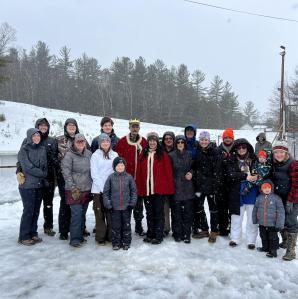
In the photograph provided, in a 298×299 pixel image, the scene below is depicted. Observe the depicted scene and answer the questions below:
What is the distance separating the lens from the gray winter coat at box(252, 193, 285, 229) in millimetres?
5348

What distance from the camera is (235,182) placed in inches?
237

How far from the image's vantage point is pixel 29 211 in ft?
19.5

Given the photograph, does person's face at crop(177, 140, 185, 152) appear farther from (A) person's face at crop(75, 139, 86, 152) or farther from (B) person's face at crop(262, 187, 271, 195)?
(A) person's face at crop(75, 139, 86, 152)

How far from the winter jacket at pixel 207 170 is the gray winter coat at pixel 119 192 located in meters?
1.14

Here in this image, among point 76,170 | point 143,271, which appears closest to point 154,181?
point 76,170

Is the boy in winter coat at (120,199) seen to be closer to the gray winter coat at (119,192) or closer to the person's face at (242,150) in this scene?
the gray winter coat at (119,192)

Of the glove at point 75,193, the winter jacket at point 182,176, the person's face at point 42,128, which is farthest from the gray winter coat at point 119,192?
the person's face at point 42,128

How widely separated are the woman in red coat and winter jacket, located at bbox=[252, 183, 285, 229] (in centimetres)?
143

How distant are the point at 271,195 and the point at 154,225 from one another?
195cm

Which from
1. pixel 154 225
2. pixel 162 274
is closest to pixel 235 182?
pixel 154 225

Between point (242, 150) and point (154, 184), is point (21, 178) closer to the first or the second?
point (154, 184)

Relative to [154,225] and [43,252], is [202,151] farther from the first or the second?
[43,252]

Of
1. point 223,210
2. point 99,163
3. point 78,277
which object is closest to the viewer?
point 78,277

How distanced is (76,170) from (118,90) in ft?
177
